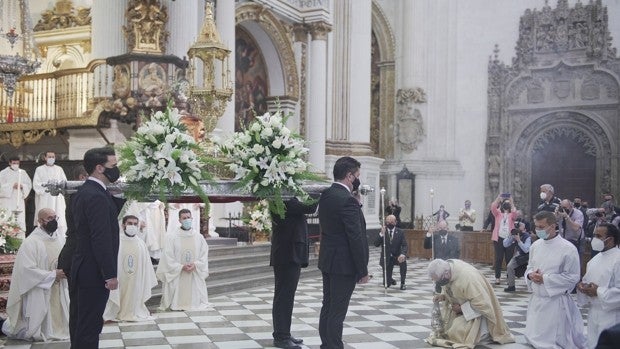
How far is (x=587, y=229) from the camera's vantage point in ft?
46.9

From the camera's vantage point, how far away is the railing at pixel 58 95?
13.9 meters

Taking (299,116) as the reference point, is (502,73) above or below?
above

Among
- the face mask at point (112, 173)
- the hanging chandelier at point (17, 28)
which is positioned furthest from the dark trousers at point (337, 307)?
the hanging chandelier at point (17, 28)

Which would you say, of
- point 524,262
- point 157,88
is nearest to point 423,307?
point 524,262

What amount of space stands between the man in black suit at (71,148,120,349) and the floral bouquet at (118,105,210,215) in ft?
1.36

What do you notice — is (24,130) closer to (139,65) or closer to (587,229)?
(139,65)

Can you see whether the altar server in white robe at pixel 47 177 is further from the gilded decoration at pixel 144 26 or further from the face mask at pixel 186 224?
the face mask at pixel 186 224

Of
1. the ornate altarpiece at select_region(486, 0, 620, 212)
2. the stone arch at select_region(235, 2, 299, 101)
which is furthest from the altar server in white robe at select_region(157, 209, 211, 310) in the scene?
the ornate altarpiece at select_region(486, 0, 620, 212)

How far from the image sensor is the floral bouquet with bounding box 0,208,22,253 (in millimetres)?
9062

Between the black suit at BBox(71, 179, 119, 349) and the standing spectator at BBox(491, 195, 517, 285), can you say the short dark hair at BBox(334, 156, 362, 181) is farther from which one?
the standing spectator at BBox(491, 195, 517, 285)

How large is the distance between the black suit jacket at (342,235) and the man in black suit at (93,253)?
1.92 meters

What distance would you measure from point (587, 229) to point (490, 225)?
3517mm

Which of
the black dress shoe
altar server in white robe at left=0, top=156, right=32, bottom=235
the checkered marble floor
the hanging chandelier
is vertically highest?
the hanging chandelier

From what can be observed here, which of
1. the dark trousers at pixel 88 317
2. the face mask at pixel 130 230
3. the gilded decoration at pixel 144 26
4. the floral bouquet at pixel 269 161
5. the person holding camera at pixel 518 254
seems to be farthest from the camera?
the gilded decoration at pixel 144 26
